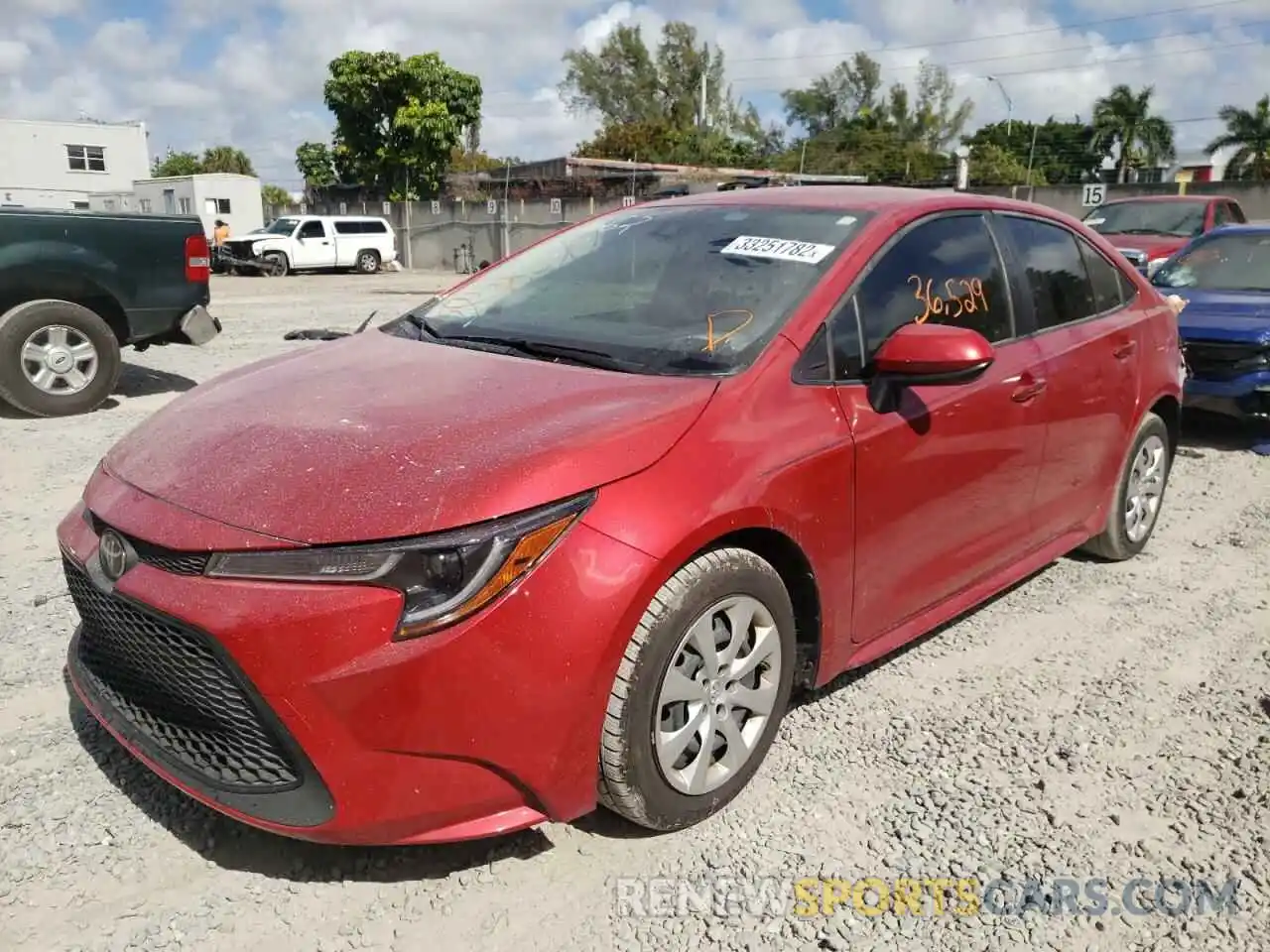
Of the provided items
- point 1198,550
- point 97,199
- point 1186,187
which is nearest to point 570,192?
point 1186,187

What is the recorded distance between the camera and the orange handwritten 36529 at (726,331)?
294cm

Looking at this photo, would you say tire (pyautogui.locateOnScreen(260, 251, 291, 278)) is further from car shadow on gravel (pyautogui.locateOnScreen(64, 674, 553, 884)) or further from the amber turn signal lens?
the amber turn signal lens

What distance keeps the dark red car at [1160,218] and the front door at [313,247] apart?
2125cm

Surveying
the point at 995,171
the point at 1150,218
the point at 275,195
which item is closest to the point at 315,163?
the point at 275,195

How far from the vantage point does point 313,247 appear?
93.9ft

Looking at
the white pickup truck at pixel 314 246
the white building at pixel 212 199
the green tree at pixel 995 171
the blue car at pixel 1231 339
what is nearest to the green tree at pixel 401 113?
the white building at pixel 212 199

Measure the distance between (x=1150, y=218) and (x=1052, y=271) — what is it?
1069cm

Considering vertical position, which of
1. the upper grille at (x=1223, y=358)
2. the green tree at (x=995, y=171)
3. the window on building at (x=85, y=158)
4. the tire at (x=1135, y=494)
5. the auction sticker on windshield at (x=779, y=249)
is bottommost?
the tire at (x=1135, y=494)

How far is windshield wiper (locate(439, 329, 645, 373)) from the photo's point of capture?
2912mm

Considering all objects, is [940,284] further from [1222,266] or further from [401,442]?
[1222,266]

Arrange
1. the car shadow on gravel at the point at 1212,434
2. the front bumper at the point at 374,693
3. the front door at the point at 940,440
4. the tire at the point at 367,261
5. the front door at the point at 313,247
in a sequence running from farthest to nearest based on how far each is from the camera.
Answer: the tire at the point at 367,261 < the front door at the point at 313,247 < the car shadow on gravel at the point at 1212,434 < the front door at the point at 940,440 < the front bumper at the point at 374,693

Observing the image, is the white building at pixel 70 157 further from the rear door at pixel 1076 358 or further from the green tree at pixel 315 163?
the rear door at pixel 1076 358

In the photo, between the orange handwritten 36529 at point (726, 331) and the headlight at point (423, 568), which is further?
the orange handwritten 36529 at point (726, 331)

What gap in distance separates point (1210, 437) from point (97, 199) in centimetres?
4554
